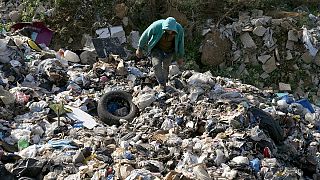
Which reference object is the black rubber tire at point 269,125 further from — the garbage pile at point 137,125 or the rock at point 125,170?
the rock at point 125,170

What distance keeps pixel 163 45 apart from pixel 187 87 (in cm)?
72

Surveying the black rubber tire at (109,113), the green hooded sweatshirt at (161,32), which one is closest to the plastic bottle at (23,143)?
the black rubber tire at (109,113)

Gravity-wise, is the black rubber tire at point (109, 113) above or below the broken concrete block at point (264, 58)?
above

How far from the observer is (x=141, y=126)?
19.7 feet

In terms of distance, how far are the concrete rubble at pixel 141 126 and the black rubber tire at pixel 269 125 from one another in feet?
0.04

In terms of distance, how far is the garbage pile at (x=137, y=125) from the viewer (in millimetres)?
5020

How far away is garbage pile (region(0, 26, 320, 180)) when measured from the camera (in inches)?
198

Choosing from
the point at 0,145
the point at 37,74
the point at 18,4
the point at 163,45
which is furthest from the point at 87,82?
the point at 18,4

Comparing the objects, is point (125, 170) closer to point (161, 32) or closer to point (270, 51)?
point (161, 32)

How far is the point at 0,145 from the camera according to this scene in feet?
17.2

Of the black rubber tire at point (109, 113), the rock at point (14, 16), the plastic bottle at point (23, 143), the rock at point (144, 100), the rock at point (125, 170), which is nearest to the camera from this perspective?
the rock at point (125, 170)

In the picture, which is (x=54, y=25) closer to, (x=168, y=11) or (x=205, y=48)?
(x=168, y=11)

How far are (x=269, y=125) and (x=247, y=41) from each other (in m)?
3.75

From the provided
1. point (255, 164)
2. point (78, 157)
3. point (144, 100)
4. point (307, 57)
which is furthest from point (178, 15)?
point (78, 157)
